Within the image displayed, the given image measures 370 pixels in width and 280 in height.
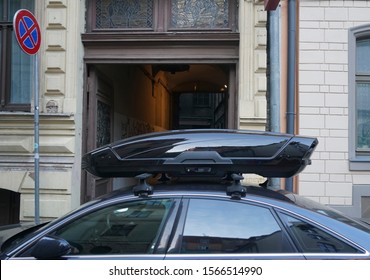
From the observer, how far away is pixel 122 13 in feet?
24.5

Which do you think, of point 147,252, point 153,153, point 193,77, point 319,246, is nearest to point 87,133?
point 153,153

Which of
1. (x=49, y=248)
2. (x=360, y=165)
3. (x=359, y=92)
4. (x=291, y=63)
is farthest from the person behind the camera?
(x=359, y=92)

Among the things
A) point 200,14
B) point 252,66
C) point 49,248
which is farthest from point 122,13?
point 49,248

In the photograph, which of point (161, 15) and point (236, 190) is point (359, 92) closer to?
point (161, 15)

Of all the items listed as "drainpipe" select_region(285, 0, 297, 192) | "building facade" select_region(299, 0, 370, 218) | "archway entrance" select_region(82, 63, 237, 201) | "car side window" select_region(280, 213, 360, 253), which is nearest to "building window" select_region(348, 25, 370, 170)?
"building facade" select_region(299, 0, 370, 218)

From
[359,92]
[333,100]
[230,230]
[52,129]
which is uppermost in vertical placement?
[359,92]

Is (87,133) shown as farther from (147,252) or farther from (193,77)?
(193,77)

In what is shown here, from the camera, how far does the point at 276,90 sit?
20.1 feet

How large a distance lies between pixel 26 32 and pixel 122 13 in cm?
227

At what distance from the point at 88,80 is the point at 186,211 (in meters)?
5.37

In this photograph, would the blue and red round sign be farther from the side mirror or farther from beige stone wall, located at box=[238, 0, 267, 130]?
the side mirror

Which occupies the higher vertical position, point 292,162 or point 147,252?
point 292,162

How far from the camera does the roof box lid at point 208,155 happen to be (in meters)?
2.98

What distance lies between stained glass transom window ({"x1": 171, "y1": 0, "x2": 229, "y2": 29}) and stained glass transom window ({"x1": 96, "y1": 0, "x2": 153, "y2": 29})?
0.53 m
